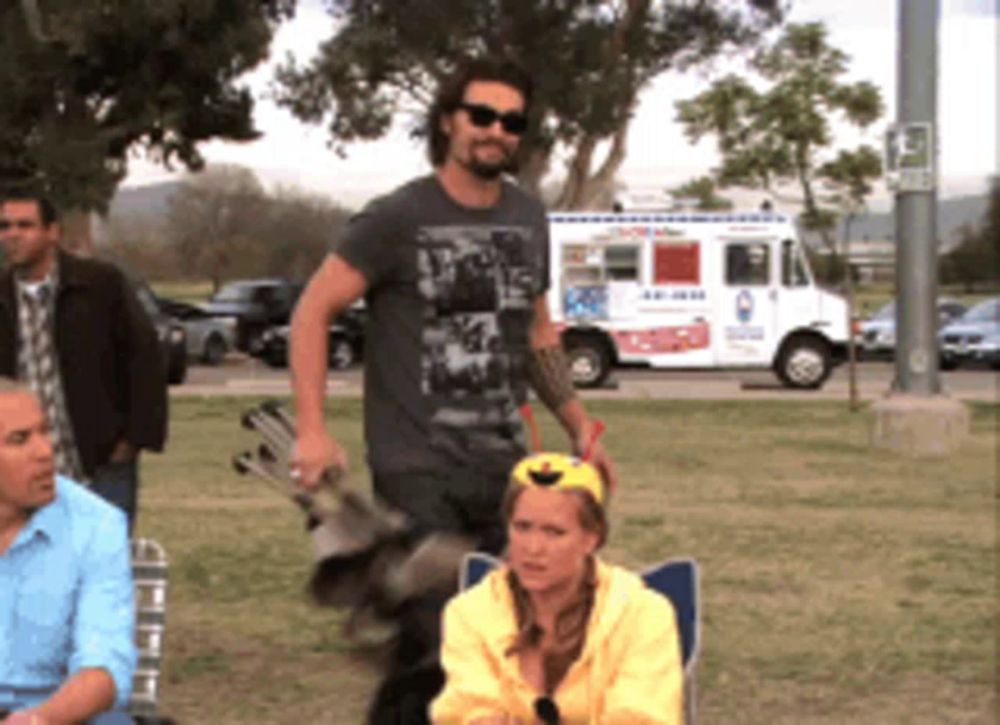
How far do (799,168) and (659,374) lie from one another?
16.6m

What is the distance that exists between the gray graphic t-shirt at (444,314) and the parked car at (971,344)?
28897 millimetres

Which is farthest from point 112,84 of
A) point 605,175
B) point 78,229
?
point 605,175

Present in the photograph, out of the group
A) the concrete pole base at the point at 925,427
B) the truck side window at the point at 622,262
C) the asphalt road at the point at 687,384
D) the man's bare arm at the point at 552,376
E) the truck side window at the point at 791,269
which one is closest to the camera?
the man's bare arm at the point at 552,376

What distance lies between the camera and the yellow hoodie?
387cm

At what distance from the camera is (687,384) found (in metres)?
28.0

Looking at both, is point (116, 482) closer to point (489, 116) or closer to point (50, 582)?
point (489, 116)

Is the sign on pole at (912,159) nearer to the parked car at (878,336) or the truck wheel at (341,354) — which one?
the truck wheel at (341,354)

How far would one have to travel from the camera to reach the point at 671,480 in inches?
580

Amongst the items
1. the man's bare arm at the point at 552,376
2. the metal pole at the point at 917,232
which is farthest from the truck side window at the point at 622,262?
the man's bare arm at the point at 552,376

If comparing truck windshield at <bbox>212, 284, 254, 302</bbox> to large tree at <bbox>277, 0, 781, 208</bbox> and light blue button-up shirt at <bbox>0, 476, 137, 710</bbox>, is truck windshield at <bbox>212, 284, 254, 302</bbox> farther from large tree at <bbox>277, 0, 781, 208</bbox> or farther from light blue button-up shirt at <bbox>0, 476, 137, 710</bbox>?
light blue button-up shirt at <bbox>0, 476, 137, 710</bbox>

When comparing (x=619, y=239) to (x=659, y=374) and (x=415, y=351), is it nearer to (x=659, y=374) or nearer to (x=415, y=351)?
(x=659, y=374)

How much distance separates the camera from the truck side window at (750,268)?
90.9 ft

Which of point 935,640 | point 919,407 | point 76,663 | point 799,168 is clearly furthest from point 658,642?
point 799,168

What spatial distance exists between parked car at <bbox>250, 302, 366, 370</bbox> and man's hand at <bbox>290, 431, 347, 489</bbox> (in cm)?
2854
